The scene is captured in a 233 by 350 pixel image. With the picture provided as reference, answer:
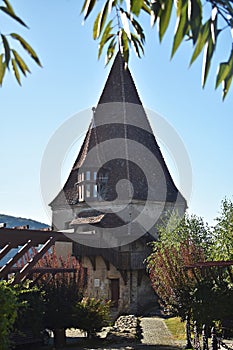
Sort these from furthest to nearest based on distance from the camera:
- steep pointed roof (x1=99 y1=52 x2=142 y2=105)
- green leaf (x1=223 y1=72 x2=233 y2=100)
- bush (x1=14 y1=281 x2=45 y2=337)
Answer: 1. steep pointed roof (x1=99 y1=52 x2=142 y2=105)
2. bush (x1=14 y1=281 x2=45 y2=337)
3. green leaf (x1=223 y1=72 x2=233 y2=100)

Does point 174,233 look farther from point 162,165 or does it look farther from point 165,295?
point 162,165

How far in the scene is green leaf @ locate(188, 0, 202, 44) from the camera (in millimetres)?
1695

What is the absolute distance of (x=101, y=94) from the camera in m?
28.6

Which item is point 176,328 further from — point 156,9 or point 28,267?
point 156,9

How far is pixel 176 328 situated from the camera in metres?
16.0

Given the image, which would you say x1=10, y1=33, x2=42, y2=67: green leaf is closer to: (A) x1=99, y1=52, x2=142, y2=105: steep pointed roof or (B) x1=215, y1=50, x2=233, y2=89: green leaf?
(B) x1=215, y1=50, x2=233, y2=89: green leaf

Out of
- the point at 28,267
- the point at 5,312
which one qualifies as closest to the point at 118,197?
the point at 28,267

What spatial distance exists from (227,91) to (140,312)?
20.7 meters

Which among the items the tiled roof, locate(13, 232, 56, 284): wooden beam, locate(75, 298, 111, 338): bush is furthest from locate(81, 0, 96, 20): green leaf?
the tiled roof

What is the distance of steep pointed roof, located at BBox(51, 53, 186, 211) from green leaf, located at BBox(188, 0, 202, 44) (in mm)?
22706

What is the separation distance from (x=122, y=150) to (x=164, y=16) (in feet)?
79.9

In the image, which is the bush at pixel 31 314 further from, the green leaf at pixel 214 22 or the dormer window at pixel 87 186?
the dormer window at pixel 87 186

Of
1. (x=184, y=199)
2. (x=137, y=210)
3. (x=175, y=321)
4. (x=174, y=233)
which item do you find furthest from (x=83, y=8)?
(x=184, y=199)

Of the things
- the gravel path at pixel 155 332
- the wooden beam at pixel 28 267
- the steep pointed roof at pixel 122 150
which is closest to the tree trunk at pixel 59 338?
the wooden beam at pixel 28 267
